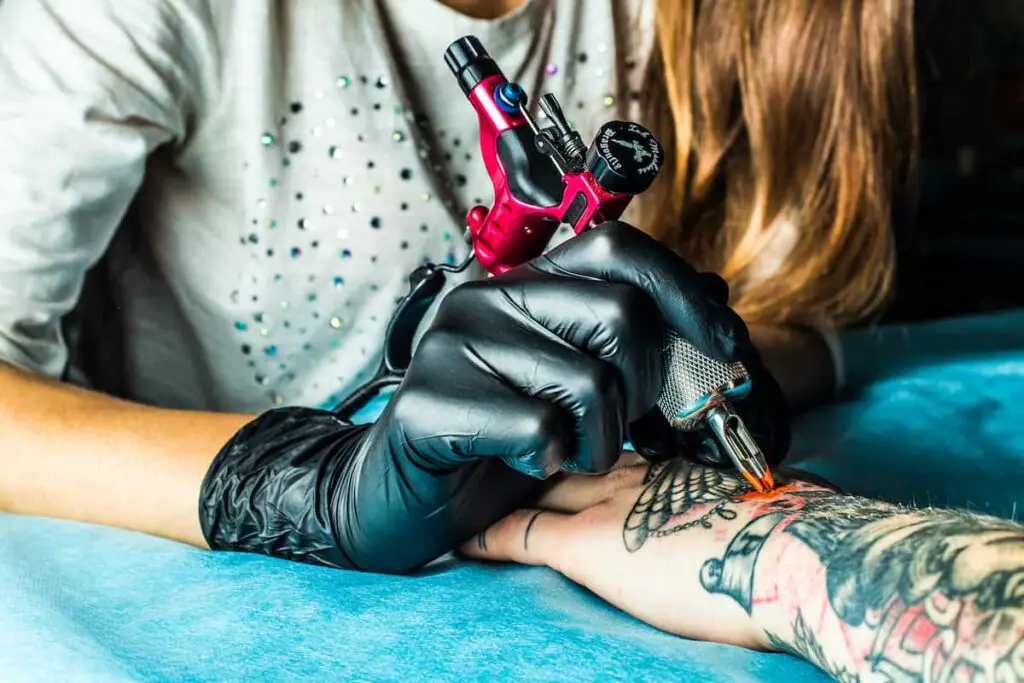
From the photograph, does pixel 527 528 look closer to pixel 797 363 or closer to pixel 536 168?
pixel 536 168

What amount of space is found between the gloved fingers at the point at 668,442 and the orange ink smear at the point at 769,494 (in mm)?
36

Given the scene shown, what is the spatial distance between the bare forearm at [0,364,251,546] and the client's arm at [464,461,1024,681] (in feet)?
0.70

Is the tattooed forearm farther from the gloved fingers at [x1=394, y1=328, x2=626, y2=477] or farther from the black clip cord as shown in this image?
the black clip cord

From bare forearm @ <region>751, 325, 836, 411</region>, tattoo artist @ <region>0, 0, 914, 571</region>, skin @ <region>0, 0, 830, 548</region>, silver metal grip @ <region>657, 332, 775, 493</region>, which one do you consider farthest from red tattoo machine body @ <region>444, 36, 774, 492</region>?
bare forearm @ <region>751, 325, 836, 411</region>

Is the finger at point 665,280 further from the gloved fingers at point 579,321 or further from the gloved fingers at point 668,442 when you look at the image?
the gloved fingers at point 668,442

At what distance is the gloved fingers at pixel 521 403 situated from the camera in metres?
0.47

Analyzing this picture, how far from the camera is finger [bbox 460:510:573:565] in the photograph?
0.60m

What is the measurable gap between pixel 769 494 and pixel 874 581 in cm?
12

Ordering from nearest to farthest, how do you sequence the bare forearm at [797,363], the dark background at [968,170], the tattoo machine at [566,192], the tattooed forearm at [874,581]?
the tattooed forearm at [874,581] < the tattoo machine at [566,192] < the bare forearm at [797,363] < the dark background at [968,170]

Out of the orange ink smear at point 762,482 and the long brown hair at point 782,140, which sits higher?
the long brown hair at point 782,140

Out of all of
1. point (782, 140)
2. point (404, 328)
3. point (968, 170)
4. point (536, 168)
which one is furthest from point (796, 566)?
point (968, 170)

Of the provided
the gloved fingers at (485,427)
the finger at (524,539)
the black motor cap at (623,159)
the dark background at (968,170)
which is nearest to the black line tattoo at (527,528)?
the finger at (524,539)

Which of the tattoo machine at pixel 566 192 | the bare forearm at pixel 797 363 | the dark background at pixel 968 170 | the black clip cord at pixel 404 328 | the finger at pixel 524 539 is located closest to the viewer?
the tattoo machine at pixel 566 192

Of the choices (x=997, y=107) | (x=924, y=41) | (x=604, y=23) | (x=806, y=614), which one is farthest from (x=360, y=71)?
(x=997, y=107)
